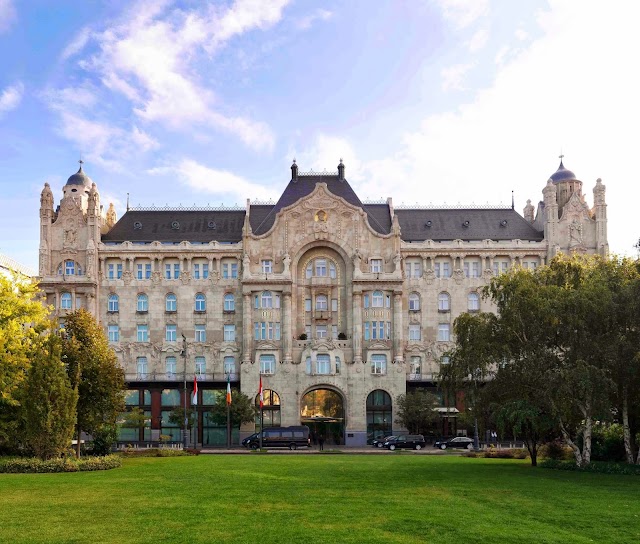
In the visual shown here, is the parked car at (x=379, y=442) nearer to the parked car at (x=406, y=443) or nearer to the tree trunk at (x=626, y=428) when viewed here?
the parked car at (x=406, y=443)

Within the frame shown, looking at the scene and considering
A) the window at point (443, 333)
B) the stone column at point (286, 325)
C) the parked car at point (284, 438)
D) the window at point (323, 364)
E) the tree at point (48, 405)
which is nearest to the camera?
the tree at point (48, 405)

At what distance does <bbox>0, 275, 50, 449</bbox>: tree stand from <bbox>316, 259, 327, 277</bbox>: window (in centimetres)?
4815

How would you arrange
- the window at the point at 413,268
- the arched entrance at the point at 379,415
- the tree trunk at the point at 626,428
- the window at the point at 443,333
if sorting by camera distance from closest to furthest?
the tree trunk at the point at 626,428 → the arched entrance at the point at 379,415 → the window at the point at 443,333 → the window at the point at 413,268

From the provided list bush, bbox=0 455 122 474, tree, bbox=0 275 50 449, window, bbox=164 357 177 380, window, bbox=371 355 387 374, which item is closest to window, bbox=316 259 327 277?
window, bbox=371 355 387 374

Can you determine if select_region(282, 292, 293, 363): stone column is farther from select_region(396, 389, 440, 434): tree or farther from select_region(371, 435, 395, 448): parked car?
select_region(371, 435, 395, 448): parked car

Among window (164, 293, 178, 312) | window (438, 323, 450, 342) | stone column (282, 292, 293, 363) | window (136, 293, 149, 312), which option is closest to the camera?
stone column (282, 292, 293, 363)

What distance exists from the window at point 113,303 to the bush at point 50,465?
54.8 metres

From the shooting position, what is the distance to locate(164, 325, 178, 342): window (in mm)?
100125

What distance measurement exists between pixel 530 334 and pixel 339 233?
175 ft

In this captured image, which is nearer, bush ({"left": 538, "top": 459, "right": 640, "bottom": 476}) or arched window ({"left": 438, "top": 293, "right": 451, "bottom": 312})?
bush ({"left": 538, "top": 459, "right": 640, "bottom": 476})

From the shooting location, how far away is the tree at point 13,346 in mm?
49281

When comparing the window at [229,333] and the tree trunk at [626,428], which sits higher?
the window at [229,333]

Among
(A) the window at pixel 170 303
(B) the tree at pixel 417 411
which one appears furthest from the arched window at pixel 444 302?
(A) the window at pixel 170 303

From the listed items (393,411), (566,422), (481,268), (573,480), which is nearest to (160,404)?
(393,411)
